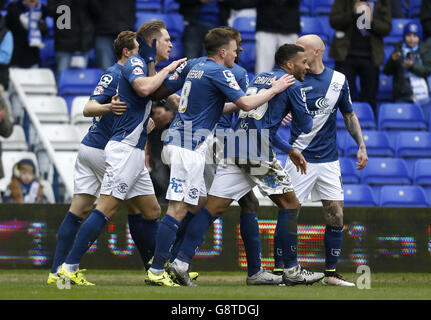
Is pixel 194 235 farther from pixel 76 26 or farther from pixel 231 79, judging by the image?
pixel 76 26

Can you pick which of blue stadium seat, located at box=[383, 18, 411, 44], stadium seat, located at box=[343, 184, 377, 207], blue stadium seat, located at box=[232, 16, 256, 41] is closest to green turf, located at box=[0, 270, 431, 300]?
stadium seat, located at box=[343, 184, 377, 207]

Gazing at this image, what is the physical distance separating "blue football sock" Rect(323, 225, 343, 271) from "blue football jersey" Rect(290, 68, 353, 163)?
0.71 meters

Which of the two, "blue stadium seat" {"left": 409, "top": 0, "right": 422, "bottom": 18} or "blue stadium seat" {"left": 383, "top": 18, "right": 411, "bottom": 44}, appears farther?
"blue stadium seat" {"left": 409, "top": 0, "right": 422, "bottom": 18}

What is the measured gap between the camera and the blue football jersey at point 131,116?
8.62 metres

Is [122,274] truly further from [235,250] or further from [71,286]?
[71,286]

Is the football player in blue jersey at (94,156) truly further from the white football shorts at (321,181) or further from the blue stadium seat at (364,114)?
the blue stadium seat at (364,114)

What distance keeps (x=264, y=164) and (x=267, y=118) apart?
0.44 m

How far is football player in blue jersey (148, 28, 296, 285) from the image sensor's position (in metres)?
8.34

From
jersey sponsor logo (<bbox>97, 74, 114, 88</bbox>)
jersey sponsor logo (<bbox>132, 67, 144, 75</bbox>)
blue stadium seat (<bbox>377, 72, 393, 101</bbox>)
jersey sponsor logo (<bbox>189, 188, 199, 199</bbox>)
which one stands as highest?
jersey sponsor logo (<bbox>132, 67, 144, 75</bbox>)

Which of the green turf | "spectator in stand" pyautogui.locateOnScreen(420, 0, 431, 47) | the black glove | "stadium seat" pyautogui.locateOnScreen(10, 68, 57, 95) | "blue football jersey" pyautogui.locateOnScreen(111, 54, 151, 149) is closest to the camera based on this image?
the green turf

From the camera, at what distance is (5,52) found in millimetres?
14273

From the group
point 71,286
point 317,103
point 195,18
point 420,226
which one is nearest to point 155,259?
point 71,286

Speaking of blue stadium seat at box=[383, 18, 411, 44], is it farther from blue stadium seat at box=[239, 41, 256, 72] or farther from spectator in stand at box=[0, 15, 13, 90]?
spectator in stand at box=[0, 15, 13, 90]
